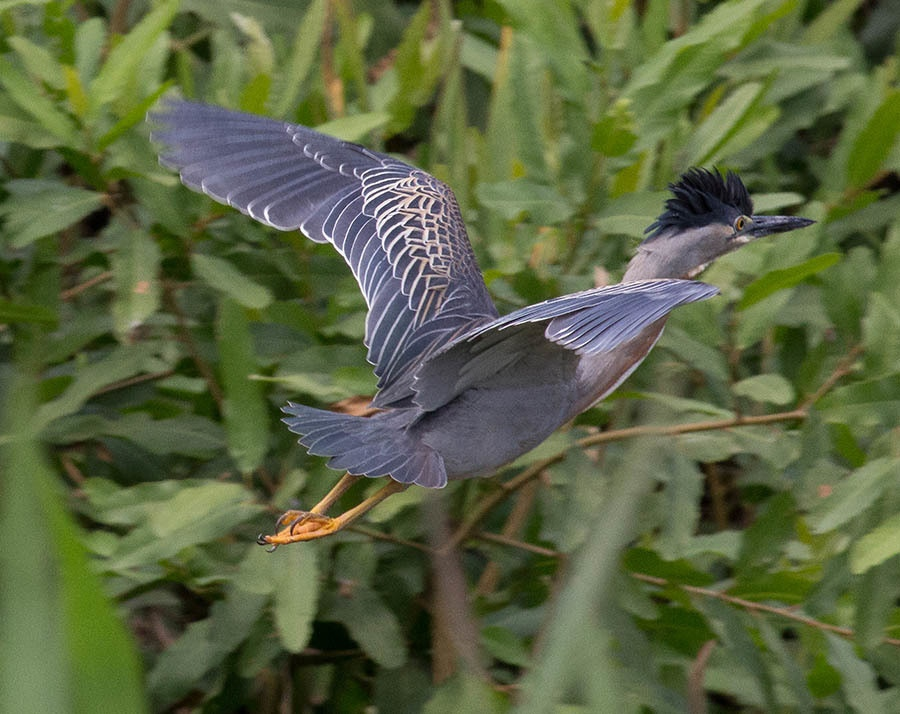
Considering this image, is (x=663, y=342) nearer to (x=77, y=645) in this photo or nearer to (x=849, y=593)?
(x=849, y=593)

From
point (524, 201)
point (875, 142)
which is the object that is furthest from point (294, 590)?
point (875, 142)

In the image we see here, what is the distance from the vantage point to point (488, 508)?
2.40m

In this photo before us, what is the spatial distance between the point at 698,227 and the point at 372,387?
689 mm

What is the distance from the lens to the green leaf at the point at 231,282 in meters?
2.43

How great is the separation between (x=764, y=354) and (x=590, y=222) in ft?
1.94

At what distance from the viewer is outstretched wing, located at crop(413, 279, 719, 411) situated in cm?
182

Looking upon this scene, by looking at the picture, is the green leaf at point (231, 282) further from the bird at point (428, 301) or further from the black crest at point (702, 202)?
the black crest at point (702, 202)

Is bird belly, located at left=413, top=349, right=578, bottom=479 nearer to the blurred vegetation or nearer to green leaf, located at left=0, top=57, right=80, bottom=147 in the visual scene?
the blurred vegetation

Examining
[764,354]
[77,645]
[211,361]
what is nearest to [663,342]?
[764,354]

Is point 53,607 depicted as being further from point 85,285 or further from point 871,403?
point 85,285

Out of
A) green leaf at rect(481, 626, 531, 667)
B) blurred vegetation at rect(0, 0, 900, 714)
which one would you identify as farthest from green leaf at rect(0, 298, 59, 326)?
green leaf at rect(481, 626, 531, 667)

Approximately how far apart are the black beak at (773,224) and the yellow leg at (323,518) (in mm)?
865

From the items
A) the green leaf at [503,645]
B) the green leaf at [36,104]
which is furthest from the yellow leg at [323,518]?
the green leaf at [36,104]

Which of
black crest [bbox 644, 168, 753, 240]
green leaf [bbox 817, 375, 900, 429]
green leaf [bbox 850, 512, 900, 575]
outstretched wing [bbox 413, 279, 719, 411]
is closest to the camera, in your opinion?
outstretched wing [bbox 413, 279, 719, 411]
